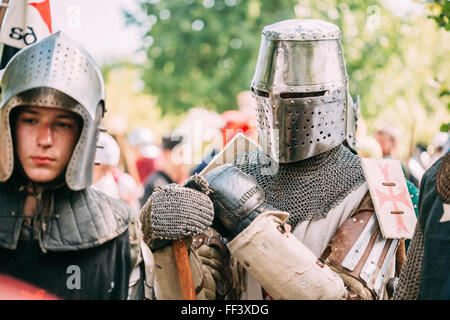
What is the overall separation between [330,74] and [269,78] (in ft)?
1.16

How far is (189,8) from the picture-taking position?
18.7 m

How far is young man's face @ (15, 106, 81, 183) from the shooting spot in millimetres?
3521

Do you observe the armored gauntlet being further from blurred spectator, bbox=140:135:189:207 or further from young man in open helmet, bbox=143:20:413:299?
blurred spectator, bbox=140:135:189:207

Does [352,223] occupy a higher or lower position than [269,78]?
lower

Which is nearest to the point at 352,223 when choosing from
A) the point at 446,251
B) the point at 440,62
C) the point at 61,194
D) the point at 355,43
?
the point at 446,251

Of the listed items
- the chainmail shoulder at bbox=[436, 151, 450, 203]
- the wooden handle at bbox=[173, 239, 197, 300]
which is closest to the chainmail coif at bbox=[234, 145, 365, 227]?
the wooden handle at bbox=[173, 239, 197, 300]

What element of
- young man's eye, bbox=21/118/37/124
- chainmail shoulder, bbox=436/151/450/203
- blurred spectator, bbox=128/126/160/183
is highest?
young man's eye, bbox=21/118/37/124

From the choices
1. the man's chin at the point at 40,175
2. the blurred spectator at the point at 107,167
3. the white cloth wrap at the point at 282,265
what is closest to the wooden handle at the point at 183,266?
the white cloth wrap at the point at 282,265

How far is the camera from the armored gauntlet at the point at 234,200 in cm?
440

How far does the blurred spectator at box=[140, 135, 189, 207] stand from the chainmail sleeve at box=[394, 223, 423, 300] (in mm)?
4770

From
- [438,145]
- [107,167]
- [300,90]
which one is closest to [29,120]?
[300,90]
